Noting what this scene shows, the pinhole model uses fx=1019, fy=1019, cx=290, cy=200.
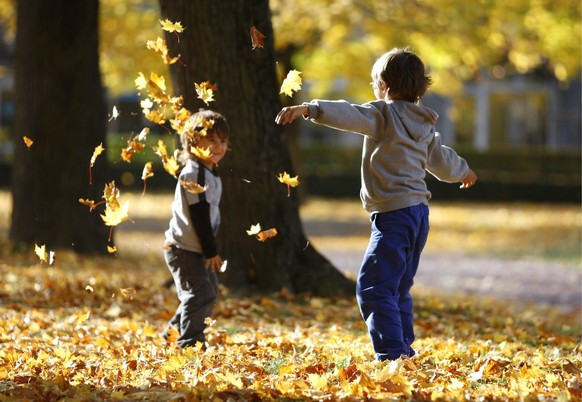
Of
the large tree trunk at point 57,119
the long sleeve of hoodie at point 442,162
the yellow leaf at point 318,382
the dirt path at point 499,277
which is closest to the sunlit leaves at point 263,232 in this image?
the long sleeve of hoodie at point 442,162

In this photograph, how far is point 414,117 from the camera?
501 centimetres

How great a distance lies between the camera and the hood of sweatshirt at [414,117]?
16.3 feet

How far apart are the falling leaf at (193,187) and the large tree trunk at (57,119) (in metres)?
5.88

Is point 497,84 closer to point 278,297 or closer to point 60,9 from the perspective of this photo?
point 60,9

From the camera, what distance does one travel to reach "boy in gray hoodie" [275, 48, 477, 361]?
4926 mm

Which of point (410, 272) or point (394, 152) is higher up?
point (394, 152)

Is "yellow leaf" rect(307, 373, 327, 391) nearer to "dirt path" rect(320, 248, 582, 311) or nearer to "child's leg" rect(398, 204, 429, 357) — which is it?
"child's leg" rect(398, 204, 429, 357)

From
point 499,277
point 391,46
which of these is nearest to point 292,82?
point 499,277

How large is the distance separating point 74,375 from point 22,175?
661 centimetres

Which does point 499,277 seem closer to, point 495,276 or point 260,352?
point 495,276

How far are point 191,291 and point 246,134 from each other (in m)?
2.05

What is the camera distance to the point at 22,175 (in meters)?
11.1

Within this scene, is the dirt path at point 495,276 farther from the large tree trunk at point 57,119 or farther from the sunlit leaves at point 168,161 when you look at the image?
the sunlit leaves at point 168,161

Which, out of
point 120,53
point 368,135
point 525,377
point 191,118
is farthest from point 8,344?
point 120,53
